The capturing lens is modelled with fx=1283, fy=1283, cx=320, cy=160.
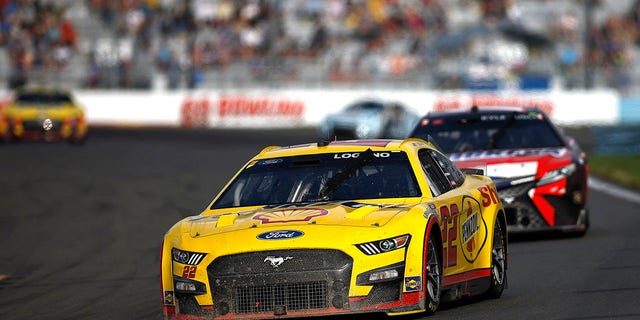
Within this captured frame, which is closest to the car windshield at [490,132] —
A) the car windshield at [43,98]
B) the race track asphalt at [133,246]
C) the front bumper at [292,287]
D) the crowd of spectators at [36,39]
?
the race track asphalt at [133,246]

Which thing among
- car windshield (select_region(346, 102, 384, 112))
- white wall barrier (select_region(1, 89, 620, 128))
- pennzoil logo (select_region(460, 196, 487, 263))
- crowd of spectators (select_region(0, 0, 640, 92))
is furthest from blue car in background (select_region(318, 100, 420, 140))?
pennzoil logo (select_region(460, 196, 487, 263))

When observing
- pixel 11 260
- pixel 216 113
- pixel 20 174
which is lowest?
pixel 216 113

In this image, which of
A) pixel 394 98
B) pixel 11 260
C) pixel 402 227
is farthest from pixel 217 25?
pixel 402 227

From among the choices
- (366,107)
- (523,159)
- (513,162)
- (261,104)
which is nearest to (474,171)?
(513,162)

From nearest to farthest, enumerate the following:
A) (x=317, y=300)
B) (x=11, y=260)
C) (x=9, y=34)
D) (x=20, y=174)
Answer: (x=317, y=300)
(x=11, y=260)
(x=20, y=174)
(x=9, y=34)

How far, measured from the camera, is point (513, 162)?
1240cm

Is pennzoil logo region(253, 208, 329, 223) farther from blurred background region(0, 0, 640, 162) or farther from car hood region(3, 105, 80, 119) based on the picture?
blurred background region(0, 0, 640, 162)

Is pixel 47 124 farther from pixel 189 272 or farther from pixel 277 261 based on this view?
pixel 277 261

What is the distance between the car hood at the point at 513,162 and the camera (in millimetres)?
12297

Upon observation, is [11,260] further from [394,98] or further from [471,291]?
[394,98]

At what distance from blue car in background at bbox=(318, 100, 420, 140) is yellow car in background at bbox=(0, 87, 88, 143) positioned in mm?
6993

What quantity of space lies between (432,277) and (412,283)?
0.35 m

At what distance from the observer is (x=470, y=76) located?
41.7 metres

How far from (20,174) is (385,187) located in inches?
641
